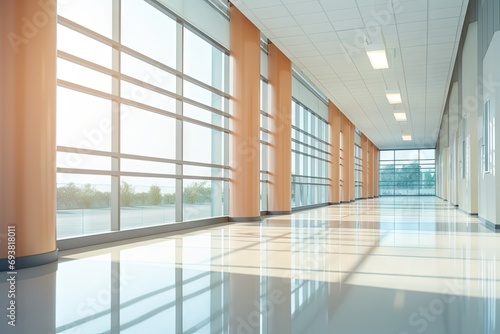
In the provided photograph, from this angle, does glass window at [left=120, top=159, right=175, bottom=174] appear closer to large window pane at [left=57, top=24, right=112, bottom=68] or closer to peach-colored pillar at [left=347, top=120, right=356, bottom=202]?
large window pane at [left=57, top=24, right=112, bottom=68]

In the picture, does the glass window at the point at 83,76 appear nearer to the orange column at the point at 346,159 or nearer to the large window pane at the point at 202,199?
the large window pane at the point at 202,199

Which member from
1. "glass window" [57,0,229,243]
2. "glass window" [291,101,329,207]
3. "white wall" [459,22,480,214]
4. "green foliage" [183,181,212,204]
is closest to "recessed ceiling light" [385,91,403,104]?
"glass window" [291,101,329,207]

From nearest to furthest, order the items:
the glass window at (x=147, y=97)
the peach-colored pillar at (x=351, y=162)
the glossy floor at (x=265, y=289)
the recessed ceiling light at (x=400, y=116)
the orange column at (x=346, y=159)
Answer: the glossy floor at (x=265, y=289) < the glass window at (x=147, y=97) < the recessed ceiling light at (x=400, y=116) < the orange column at (x=346, y=159) < the peach-colored pillar at (x=351, y=162)

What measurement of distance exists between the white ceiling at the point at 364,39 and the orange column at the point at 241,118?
3.16ft

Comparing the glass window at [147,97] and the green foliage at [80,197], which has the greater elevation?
the glass window at [147,97]

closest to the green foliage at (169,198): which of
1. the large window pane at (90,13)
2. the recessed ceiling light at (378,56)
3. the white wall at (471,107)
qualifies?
the large window pane at (90,13)

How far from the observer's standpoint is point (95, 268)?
6574mm

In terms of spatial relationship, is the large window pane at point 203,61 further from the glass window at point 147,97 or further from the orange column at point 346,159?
the orange column at point 346,159

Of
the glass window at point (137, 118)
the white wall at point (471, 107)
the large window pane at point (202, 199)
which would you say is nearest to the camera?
the glass window at point (137, 118)

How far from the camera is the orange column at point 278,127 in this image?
18391 millimetres

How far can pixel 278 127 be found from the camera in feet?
61.0

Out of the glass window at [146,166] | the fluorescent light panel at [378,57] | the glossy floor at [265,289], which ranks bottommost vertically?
the glossy floor at [265,289]

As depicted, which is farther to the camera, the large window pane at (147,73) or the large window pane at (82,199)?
the large window pane at (147,73)

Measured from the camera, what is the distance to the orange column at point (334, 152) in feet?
103
